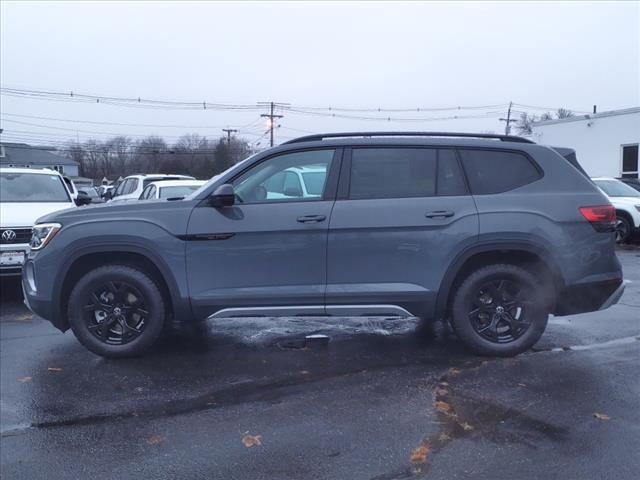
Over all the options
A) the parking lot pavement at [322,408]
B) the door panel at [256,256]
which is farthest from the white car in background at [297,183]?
the parking lot pavement at [322,408]

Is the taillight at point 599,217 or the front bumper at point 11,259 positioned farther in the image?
the front bumper at point 11,259

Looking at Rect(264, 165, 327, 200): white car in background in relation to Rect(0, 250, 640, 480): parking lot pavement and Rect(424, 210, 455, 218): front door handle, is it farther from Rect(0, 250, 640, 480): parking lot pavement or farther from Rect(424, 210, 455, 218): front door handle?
Rect(0, 250, 640, 480): parking lot pavement

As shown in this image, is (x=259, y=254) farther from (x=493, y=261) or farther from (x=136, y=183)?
(x=136, y=183)

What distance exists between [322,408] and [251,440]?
0.66 m

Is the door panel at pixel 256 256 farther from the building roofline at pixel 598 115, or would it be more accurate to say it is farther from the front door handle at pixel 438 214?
the building roofline at pixel 598 115

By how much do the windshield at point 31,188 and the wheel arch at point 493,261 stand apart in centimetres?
710

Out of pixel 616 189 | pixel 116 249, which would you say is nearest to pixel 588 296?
pixel 116 249

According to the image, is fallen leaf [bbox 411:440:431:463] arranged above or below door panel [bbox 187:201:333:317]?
below

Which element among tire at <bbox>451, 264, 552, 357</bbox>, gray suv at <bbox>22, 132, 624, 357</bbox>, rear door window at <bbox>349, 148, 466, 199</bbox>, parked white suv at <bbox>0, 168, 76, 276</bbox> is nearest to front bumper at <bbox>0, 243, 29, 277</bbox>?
parked white suv at <bbox>0, 168, 76, 276</bbox>

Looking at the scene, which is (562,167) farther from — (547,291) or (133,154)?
(133,154)

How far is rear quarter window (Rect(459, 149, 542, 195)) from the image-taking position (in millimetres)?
5137

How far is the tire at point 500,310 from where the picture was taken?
5090 millimetres

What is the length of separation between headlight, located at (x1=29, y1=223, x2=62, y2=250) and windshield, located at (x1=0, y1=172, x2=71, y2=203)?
460 cm

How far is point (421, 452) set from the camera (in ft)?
11.5
